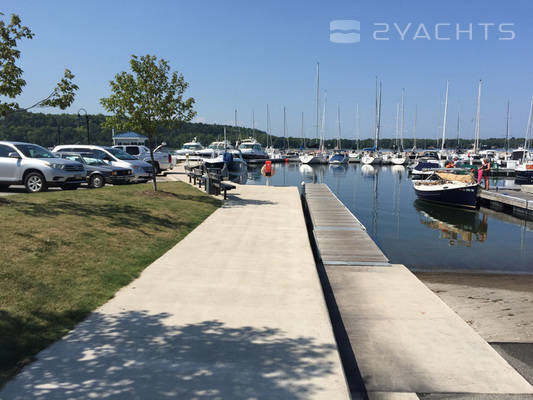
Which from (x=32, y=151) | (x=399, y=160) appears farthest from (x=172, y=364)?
(x=399, y=160)

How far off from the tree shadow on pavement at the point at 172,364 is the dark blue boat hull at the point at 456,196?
87.8ft

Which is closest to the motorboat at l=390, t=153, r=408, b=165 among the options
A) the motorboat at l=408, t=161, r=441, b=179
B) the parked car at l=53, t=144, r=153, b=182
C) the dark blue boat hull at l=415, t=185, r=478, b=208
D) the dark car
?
the motorboat at l=408, t=161, r=441, b=179

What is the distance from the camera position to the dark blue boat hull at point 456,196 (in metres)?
27.8

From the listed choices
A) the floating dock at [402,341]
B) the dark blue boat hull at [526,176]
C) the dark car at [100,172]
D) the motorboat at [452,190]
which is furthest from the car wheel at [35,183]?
the dark blue boat hull at [526,176]

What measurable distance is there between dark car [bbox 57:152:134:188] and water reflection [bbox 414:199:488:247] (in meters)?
16.1

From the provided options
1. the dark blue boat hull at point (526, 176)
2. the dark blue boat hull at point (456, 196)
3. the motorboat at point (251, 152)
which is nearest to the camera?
the dark blue boat hull at point (456, 196)

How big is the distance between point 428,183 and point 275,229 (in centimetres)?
2197

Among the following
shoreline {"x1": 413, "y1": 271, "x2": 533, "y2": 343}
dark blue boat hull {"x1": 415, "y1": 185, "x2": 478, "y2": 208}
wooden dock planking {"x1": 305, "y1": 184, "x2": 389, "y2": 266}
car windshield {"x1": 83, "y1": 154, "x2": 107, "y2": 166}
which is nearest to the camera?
shoreline {"x1": 413, "y1": 271, "x2": 533, "y2": 343}

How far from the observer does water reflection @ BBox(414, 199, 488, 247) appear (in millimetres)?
19719

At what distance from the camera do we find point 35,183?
568 inches

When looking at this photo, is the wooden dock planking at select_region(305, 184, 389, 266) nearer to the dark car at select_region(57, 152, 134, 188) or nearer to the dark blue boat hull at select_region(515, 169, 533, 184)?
the dark car at select_region(57, 152, 134, 188)

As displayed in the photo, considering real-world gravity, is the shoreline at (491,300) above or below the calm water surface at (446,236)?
above

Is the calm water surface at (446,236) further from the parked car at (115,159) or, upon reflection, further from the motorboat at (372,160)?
the motorboat at (372,160)

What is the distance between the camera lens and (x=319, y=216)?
17.1 meters
